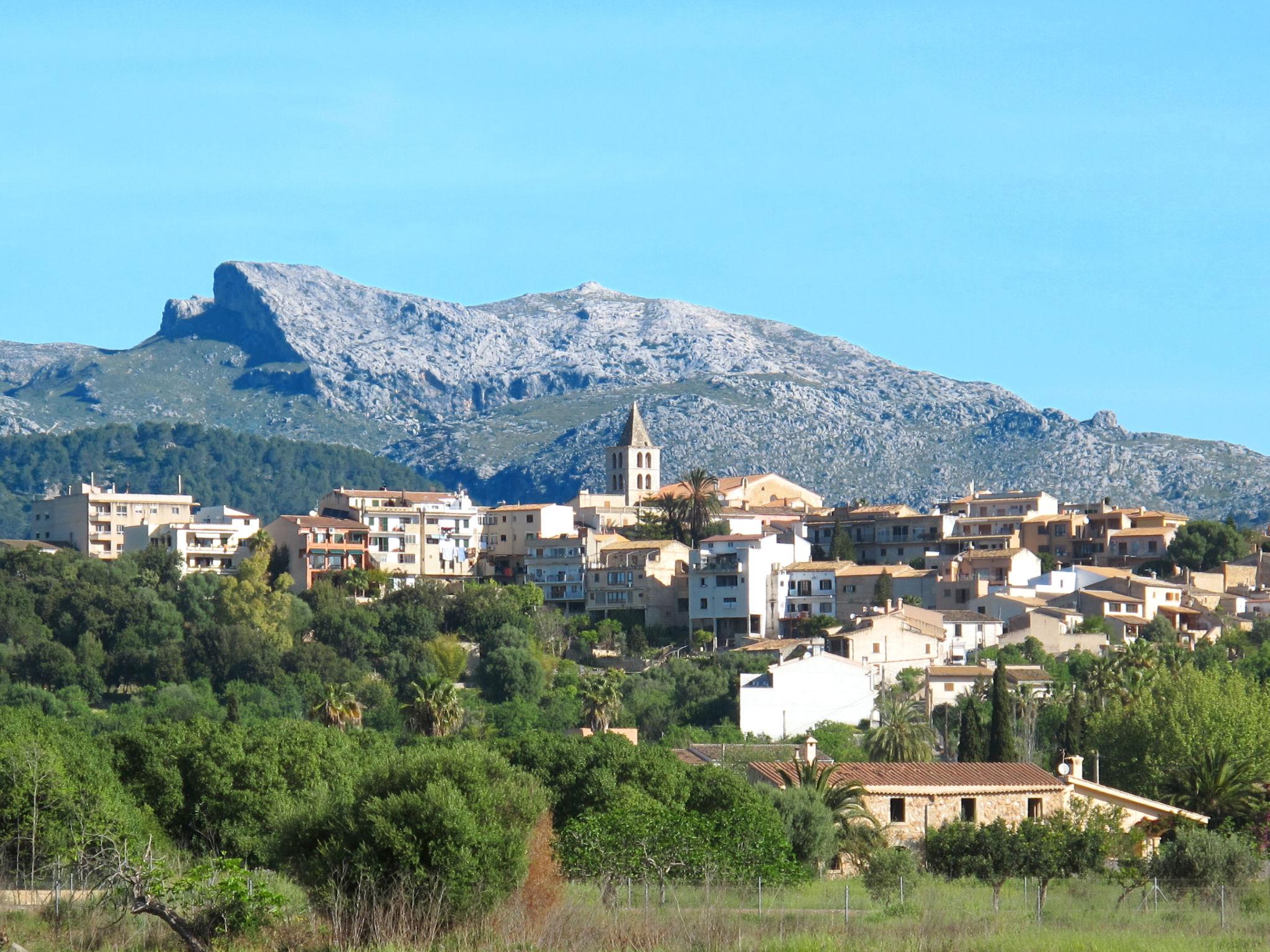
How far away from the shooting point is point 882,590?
110 meters

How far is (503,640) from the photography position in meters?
104

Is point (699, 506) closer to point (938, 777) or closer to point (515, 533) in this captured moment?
point (515, 533)

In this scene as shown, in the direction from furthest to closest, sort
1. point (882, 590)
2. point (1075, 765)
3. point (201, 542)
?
point (201, 542) → point (882, 590) → point (1075, 765)

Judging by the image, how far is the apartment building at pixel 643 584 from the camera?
112500mm

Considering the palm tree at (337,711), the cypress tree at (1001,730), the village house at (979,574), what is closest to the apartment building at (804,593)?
the village house at (979,574)

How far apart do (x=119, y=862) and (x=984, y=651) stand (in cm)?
7319

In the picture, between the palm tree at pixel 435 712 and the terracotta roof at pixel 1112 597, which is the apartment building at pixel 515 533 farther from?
the palm tree at pixel 435 712

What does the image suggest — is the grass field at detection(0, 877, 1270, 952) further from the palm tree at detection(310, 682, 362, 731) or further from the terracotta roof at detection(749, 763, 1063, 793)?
the palm tree at detection(310, 682, 362, 731)

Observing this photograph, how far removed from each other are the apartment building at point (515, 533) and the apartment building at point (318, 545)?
8.08m

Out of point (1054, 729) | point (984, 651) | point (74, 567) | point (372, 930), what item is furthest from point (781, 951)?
point (74, 567)

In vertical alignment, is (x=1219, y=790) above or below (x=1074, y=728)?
below

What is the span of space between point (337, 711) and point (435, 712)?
13.0 feet

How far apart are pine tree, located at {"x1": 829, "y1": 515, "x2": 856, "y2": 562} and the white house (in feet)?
89.9

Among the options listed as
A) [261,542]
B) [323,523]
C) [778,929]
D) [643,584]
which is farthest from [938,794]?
[323,523]
